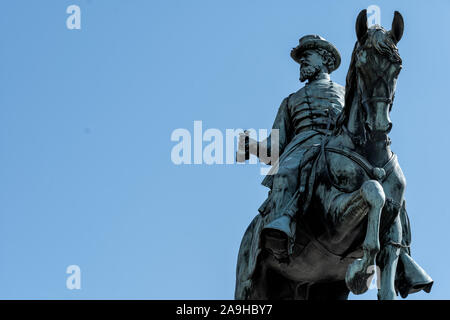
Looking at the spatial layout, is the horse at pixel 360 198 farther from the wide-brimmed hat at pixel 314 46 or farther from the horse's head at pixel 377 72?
the wide-brimmed hat at pixel 314 46

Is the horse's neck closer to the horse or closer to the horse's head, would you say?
the horse

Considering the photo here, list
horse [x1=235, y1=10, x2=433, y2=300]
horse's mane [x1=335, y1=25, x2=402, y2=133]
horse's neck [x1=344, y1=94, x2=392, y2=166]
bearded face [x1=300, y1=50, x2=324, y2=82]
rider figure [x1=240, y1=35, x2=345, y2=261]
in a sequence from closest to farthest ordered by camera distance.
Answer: horse [x1=235, y1=10, x2=433, y2=300]
horse's mane [x1=335, y1=25, x2=402, y2=133]
horse's neck [x1=344, y1=94, x2=392, y2=166]
rider figure [x1=240, y1=35, x2=345, y2=261]
bearded face [x1=300, y1=50, x2=324, y2=82]

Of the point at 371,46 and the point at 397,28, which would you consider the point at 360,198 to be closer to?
the point at 371,46

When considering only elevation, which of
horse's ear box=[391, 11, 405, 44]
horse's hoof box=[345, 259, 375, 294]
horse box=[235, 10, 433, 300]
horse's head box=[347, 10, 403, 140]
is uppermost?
horse's ear box=[391, 11, 405, 44]

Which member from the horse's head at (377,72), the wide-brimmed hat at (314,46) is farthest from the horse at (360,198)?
the wide-brimmed hat at (314,46)

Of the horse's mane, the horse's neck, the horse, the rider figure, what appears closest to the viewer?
the horse

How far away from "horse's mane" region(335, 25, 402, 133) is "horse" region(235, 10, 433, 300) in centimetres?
1

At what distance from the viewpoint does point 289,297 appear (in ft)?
53.9

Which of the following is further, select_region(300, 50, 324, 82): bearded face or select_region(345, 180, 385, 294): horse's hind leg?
select_region(300, 50, 324, 82): bearded face

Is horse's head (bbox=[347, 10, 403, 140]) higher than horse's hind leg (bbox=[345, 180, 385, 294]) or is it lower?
higher

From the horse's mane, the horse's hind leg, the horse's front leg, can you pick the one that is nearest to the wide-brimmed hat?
the horse's mane

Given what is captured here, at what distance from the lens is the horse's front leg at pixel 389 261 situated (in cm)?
1415

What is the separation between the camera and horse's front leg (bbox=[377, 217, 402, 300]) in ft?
46.4

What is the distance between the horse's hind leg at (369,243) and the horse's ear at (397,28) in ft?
5.83
